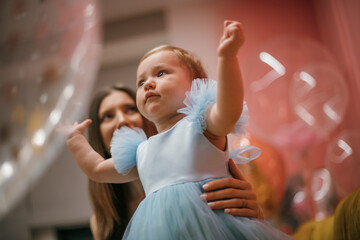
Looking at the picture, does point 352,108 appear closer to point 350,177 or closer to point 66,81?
point 350,177

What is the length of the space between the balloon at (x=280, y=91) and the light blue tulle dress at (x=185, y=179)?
63 centimetres

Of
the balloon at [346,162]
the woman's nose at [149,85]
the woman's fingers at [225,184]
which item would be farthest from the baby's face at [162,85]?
the balloon at [346,162]

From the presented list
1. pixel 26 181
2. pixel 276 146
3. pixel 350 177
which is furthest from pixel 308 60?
pixel 26 181

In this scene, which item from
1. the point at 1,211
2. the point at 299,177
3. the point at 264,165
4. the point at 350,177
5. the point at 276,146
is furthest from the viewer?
the point at 299,177

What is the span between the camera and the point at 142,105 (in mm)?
435

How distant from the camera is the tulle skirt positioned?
0.37m

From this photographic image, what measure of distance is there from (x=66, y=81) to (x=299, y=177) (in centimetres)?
130

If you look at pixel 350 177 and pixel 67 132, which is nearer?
pixel 67 132

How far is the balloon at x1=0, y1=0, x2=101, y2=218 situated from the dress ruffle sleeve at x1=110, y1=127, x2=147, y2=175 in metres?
0.10

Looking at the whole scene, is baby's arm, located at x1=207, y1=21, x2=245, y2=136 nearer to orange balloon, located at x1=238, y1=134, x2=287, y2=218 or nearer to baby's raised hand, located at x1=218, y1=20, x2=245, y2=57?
baby's raised hand, located at x1=218, y1=20, x2=245, y2=57

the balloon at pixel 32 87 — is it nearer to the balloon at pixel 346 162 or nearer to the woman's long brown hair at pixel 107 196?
the woman's long brown hair at pixel 107 196

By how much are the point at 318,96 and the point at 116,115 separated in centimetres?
85

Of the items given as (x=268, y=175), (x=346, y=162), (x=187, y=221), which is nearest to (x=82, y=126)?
(x=187, y=221)

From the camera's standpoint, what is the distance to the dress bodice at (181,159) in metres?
0.41
